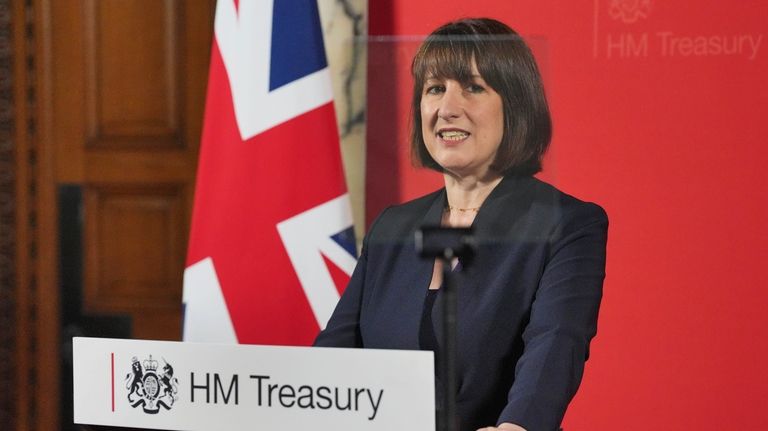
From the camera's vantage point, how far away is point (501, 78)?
154cm

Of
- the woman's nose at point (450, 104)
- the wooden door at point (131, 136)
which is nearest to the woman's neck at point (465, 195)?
the woman's nose at point (450, 104)

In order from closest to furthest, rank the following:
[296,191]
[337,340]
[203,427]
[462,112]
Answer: [203,427] → [462,112] → [337,340] → [296,191]

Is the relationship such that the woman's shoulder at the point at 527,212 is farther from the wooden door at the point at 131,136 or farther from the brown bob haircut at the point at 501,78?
the wooden door at the point at 131,136

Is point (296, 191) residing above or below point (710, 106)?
below

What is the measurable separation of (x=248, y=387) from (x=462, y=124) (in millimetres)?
527

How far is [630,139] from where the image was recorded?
2379 mm

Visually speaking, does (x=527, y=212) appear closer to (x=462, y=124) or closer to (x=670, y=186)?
(x=462, y=124)

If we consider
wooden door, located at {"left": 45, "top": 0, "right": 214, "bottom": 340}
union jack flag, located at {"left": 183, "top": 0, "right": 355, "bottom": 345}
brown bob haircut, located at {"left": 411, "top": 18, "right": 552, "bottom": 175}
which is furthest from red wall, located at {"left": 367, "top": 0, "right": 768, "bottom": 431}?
wooden door, located at {"left": 45, "top": 0, "right": 214, "bottom": 340}

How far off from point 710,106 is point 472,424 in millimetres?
1182

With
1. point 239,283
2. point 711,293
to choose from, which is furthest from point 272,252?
point 711,293

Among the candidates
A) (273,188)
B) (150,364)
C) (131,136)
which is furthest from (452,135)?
(131,136)

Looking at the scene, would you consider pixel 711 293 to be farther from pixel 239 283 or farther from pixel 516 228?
pixel 239 283

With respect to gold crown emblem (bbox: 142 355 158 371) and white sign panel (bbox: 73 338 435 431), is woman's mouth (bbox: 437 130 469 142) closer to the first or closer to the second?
white sign panel (bbox: 73 338 435 431)

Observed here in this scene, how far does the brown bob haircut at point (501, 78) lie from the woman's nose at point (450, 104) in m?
0.02
